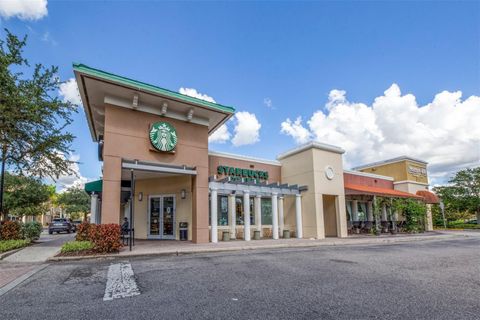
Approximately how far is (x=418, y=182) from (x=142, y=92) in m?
25.5

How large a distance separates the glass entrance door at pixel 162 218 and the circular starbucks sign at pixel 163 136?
367 centimetres

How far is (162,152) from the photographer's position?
13.8 m

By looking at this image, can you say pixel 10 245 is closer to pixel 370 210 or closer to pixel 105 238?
pixel 105 238

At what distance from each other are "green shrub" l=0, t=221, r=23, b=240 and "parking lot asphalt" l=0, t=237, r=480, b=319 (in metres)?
7.69

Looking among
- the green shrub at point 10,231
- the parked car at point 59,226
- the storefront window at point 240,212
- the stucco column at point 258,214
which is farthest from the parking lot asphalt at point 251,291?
the parked car at point 59,226

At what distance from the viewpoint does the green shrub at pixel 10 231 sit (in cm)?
1339

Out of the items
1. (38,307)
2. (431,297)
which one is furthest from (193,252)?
(431,297)

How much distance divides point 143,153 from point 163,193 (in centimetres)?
393

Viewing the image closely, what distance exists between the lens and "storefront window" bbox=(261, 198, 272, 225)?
1892cm

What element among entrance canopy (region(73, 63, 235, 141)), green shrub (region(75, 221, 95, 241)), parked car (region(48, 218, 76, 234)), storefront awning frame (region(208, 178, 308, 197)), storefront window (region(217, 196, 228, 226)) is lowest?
parked car (region(48, 218, 76, 234))

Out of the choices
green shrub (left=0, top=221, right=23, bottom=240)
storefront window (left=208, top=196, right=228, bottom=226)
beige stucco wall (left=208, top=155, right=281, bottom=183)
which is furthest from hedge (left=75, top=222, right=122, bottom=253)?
beige stucco wall (left=208, top=155, right=281, bottom=183)

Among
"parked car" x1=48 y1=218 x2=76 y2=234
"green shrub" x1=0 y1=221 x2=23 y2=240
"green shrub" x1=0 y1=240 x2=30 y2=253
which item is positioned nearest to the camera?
"green shrub" x1=0 y1=240 x2=30 y2=253

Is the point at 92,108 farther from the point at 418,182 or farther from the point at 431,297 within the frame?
the point at 418,182

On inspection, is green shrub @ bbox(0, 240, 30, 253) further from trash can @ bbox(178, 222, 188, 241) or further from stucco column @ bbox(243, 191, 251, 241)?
stucco column @ bbox(243, 191, 251, 241)
